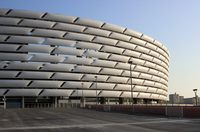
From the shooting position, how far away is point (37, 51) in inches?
4373

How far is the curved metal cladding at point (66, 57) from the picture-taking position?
108562 millimetres

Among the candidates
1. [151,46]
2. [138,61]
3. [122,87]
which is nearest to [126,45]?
[138,61]

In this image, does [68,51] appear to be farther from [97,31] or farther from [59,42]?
[97,31]

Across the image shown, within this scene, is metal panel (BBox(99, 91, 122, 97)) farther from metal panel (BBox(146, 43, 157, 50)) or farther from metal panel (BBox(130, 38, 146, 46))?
metal panel (BBox(146, 43, 157, 50))

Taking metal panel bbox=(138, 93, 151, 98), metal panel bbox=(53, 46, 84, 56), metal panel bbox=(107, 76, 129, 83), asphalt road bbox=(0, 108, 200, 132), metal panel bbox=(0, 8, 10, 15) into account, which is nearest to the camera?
asphalt road bbox=(0, 108, 200, 132)

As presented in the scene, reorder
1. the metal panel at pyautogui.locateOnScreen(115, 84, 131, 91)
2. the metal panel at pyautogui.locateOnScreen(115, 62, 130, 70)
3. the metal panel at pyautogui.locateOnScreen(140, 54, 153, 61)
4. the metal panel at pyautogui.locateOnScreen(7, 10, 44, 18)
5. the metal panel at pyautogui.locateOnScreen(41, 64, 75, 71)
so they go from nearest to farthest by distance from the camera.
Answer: the metal panel at pyautogui.locateOnScreen(7, 10, 44, 18) → the metal panel at pyautogui.locateOnScreen(41, 64, 75, 71) → the metal panel at pyautogui.locateOnScreen(115, 84, 131, 91) → the metal panel at pyautogui.locateOnScreen(115, 62, 130, 70) → the metal panel at pyautogui.locateOnScreen(140, 54, 153, 61)

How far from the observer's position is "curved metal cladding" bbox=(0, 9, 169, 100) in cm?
10856

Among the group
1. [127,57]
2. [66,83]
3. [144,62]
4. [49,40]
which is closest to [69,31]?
[49,40]

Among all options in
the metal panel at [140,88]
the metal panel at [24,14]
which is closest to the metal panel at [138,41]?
the metal panel at [140,88]

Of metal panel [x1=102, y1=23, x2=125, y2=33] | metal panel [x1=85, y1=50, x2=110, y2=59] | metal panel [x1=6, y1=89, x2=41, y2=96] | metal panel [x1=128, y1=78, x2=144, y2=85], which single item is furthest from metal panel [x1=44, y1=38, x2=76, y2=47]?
metal panel [x1=128, y1=78, x2=144, y2=85]

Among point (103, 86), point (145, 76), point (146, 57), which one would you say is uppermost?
point (146, 57)

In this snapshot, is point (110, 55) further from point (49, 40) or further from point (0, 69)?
point (0, 69)

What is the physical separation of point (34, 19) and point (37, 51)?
11119 mm

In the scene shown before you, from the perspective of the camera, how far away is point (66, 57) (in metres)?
117
